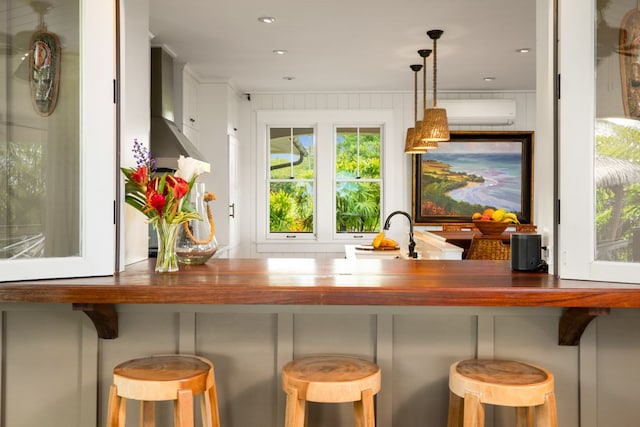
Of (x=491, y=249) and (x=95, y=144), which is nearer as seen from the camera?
(x=95, y=144)

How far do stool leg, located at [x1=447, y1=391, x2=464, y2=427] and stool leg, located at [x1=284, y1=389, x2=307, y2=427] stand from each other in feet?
1.62

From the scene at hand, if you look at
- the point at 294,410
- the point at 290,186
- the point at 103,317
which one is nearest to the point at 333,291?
the point at 294,410

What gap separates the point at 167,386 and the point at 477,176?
5.61 m

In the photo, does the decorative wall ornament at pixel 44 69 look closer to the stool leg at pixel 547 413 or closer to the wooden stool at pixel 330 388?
the wooden stool at pixel 330 388

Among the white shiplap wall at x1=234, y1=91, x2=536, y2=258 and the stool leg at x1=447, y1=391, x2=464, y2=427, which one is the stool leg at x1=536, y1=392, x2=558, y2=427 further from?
the white shiplap wall at x1=234, y1=91, x2=536, y2=258

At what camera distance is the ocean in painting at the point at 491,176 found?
21.9ft

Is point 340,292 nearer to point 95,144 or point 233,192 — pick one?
point 95,144

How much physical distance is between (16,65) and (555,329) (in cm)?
193

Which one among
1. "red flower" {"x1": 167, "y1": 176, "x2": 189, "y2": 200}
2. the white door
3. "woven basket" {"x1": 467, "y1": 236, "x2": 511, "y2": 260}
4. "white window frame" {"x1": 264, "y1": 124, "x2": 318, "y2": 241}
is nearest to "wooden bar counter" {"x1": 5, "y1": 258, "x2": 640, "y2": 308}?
"red flower" {"x1": 167, "y1": 176, "x2": 189, "y2": 200}

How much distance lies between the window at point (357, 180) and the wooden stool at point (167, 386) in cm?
505

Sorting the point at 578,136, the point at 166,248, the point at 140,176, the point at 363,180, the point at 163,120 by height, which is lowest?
the point at 166,248

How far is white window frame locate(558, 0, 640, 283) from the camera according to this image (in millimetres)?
1803

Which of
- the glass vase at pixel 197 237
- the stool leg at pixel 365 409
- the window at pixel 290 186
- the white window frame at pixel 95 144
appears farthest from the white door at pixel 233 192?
the stool leg at pixel 365 409

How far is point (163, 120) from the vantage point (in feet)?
15.0
